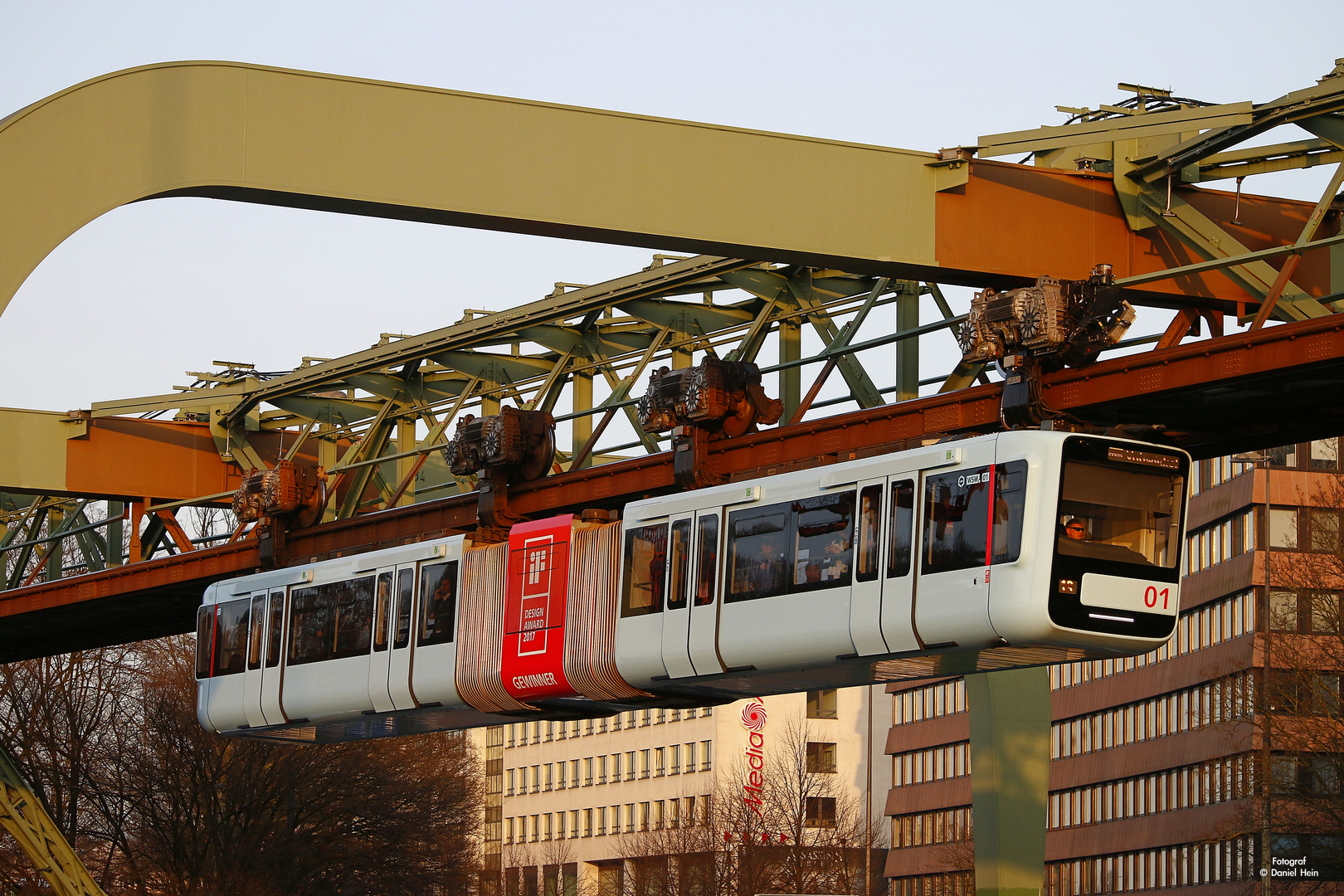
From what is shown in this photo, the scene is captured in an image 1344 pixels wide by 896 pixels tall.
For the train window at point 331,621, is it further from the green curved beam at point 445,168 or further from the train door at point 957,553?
the train door at point 957,553

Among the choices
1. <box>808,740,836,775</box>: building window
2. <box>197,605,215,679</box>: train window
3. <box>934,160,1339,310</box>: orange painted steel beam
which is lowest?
<box>197,605,215,679</box>: train window

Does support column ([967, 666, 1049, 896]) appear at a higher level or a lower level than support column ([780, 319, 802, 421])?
lower

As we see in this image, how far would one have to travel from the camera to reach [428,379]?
113 ft

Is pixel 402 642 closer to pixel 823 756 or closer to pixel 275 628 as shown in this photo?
pixel 275 628

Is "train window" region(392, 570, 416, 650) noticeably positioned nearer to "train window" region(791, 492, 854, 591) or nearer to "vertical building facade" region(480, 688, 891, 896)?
"train window" region(791, 492, 854, 591)

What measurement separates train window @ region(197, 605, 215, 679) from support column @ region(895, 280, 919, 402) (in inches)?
419

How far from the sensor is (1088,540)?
59.4ft

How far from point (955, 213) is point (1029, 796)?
9852 mm

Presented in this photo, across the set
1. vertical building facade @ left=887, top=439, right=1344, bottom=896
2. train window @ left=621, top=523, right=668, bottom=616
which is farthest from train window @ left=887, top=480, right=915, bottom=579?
vertical building facade @ left=887, top=439, right=1344, bottom=896

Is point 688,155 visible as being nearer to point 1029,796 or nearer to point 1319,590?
point 1029,796

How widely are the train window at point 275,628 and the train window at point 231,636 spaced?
2.19 ft

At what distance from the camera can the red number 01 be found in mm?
18516

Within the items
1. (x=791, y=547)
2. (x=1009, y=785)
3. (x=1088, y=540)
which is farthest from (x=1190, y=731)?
(x=1088, y=540)

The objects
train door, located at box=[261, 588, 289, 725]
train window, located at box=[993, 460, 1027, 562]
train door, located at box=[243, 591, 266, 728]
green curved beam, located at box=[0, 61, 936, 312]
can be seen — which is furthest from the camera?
train door, located at box=[243, 591, 266, 728]
